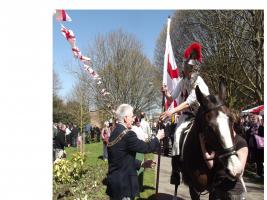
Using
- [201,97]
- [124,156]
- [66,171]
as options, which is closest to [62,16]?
[124,156]

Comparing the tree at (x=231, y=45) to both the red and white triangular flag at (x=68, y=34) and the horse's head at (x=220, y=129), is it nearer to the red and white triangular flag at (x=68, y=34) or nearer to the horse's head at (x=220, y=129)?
the red and white triangular flag at (x=68, y=34)

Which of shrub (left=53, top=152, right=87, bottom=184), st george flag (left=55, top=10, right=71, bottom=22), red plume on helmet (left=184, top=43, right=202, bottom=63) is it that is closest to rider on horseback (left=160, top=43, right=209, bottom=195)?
red plume on helmet (left=184, top=43, right=202, bottom=63)

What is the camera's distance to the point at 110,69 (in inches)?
1294

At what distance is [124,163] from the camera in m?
4.89

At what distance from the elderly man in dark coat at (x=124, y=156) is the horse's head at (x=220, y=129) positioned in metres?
0.82

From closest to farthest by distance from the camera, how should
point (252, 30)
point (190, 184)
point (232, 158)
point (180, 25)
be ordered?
1. point (232, 158)
2. point (190, 184)
3. point (252, 30)
4. point (180, 25)

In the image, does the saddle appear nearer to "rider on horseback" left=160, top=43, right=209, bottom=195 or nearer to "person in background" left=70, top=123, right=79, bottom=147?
"rider on horseback" left=160, top=43, right=209, bottom=195

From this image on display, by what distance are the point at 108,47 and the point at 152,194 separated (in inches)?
991

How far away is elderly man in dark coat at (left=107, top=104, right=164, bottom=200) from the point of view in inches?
191

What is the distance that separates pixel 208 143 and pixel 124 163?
3.71ft
